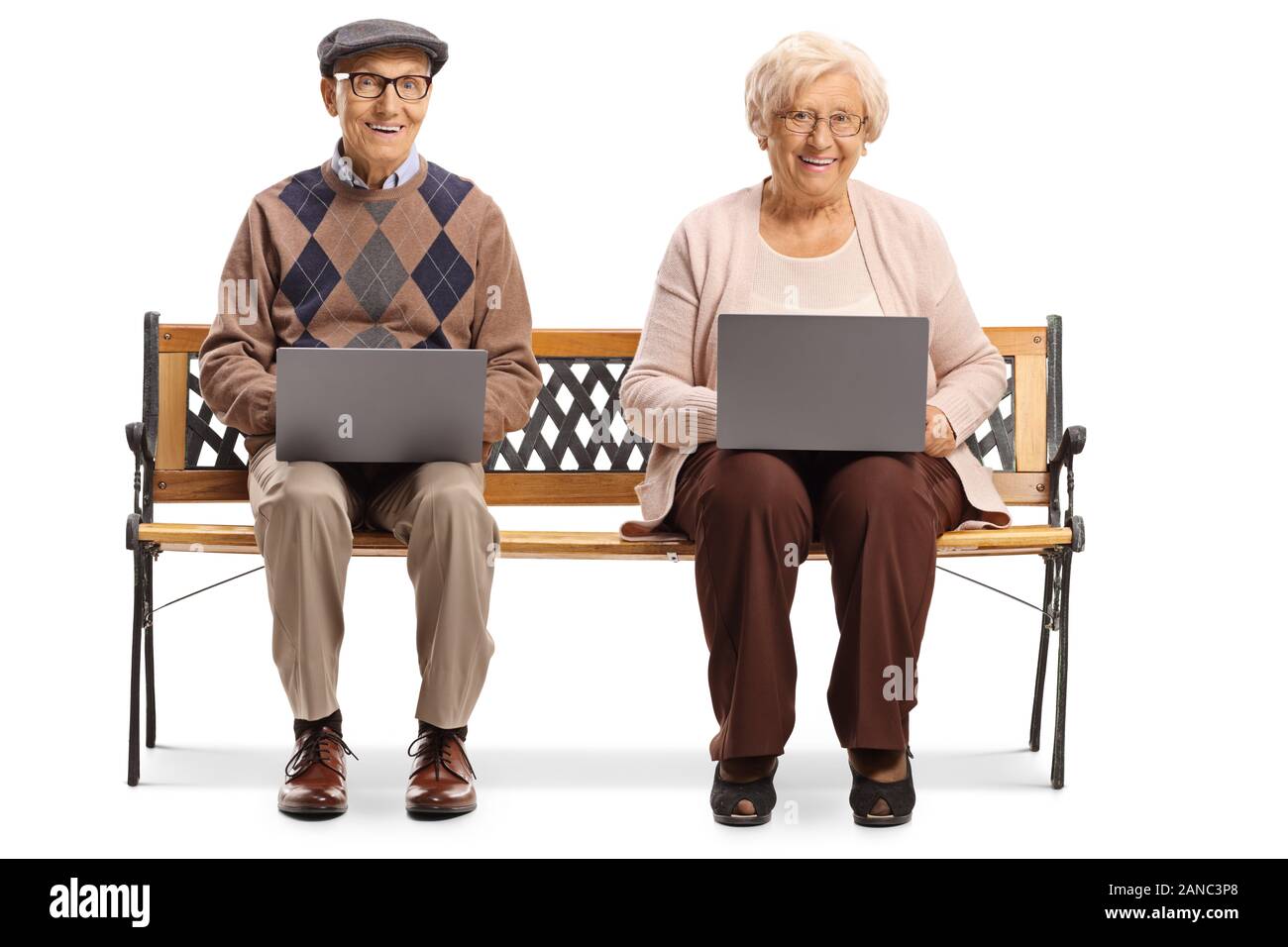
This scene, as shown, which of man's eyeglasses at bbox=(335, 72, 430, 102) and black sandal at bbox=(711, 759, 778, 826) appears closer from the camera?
black sandal at bbox=(711, 759, 778, 826)

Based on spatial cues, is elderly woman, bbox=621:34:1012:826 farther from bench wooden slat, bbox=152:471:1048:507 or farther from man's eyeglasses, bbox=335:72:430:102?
man's eyeglasses, bbox=335:72:430:102

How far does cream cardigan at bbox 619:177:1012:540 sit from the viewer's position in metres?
4.27

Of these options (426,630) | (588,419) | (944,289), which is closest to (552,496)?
(588,419)

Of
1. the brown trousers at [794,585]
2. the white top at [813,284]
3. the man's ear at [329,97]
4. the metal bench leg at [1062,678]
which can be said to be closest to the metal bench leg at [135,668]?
the man's ear at [329,97]

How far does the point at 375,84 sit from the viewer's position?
432 cm

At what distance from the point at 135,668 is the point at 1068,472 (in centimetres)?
219

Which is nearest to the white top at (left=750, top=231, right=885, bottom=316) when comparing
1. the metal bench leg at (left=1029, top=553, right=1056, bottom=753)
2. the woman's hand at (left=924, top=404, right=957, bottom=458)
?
the woman's hand at (left=924, top=404, right=957, bottom=458)

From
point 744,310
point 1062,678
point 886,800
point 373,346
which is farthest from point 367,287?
point 1062,678

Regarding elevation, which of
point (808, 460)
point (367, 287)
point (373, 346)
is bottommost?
point (808, 460)

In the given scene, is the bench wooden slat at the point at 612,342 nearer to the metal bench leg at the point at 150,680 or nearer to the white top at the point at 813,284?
the white top at the point at 813,284

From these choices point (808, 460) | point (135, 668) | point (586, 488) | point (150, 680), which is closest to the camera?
point (808, 460)

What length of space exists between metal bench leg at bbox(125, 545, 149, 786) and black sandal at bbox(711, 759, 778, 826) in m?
1.29

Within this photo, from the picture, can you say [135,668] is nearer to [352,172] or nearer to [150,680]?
[150,680]

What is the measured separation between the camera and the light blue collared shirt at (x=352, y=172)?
14.5ft
